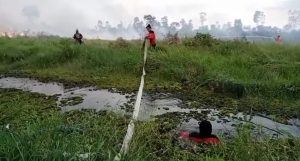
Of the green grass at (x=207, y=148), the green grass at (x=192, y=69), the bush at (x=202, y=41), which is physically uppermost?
the green grass at (x=207, y=148)

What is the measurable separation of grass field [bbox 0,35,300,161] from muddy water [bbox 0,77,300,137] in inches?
19.9

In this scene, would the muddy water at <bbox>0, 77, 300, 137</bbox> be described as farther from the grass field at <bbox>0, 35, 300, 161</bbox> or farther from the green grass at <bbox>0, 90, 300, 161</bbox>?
the green grass at <bbox>0, 90, 300, 161</bbox>

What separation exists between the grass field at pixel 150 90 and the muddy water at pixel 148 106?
0.50m

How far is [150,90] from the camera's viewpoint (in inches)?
605

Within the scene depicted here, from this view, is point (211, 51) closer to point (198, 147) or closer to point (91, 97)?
point (91, 97)

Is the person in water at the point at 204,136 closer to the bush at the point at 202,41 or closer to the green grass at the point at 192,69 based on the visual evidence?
the green grass at the point at 192,69

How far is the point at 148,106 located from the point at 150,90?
8.19 feet

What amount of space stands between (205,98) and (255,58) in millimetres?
5348

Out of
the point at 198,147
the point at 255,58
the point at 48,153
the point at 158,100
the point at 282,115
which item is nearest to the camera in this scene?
the point at 48,153

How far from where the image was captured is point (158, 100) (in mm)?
13906

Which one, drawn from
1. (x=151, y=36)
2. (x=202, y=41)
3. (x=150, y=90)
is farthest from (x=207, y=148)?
(x=202, y=41)

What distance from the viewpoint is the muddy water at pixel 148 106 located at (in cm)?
1059

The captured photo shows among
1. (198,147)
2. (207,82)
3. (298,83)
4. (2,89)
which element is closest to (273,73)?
(298,83)

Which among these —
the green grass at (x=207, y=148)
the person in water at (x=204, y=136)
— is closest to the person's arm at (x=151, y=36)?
the green grass at (x=207, y=148)
